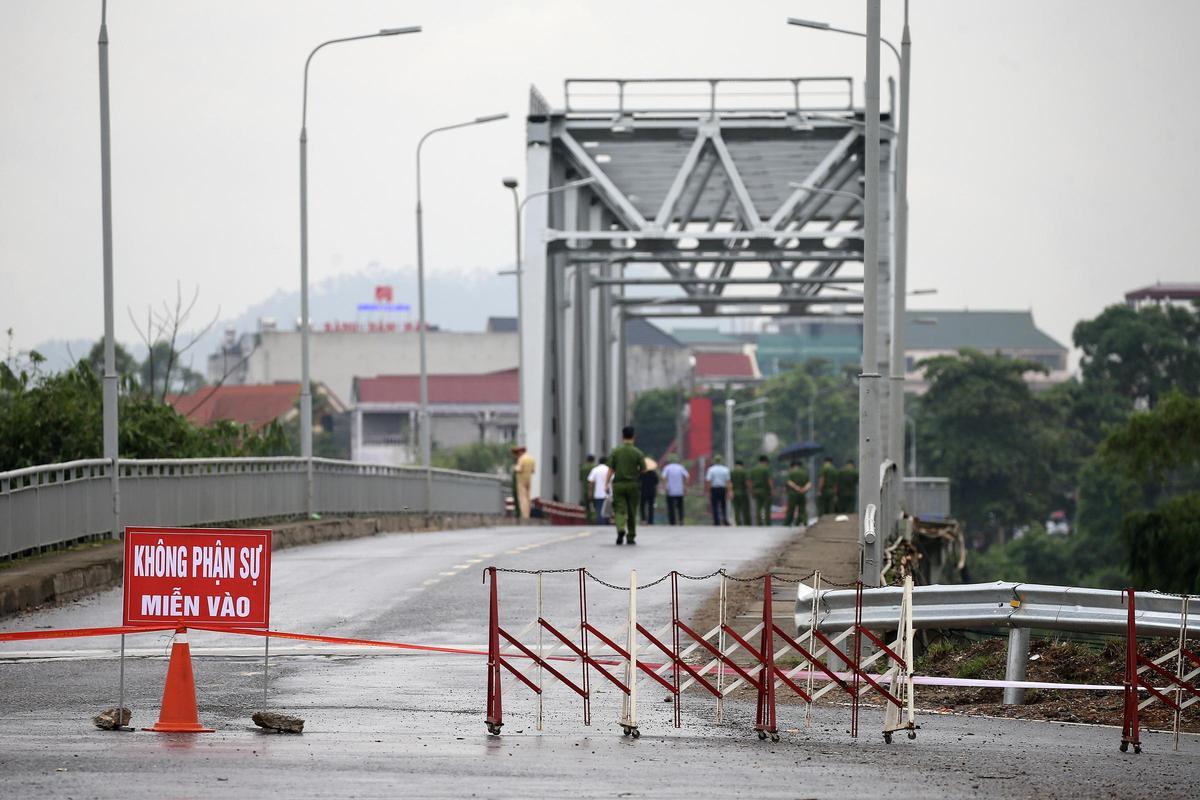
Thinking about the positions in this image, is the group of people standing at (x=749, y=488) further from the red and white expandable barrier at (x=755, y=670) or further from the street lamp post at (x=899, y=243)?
the red and white expandable barrier at (x=755, y=670)

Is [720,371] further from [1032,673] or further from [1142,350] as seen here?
[1032,673]

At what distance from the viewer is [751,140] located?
46906 mm

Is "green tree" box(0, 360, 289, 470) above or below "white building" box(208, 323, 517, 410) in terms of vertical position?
below

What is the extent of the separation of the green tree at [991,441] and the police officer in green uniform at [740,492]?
4892 cm

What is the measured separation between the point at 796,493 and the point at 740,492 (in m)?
3.13

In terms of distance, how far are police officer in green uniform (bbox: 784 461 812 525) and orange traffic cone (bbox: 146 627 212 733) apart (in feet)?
101

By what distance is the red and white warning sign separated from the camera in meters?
11.8

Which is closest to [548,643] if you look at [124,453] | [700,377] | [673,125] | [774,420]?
[124,453]

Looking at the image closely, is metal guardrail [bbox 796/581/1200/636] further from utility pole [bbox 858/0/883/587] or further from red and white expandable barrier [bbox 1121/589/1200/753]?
utility pole [bbox 858/0/883/587]

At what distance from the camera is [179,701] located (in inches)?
456

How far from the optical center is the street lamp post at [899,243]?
29531 mm

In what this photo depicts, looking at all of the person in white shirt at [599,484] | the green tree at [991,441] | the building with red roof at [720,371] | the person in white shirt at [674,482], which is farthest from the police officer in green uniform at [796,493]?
the building with red roof at [720,371]

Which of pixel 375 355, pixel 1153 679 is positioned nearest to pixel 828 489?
pixel 1153 679

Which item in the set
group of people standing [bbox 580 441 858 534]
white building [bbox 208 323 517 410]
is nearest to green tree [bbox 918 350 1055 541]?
group of people standing [bbox 580 441 858 534]
